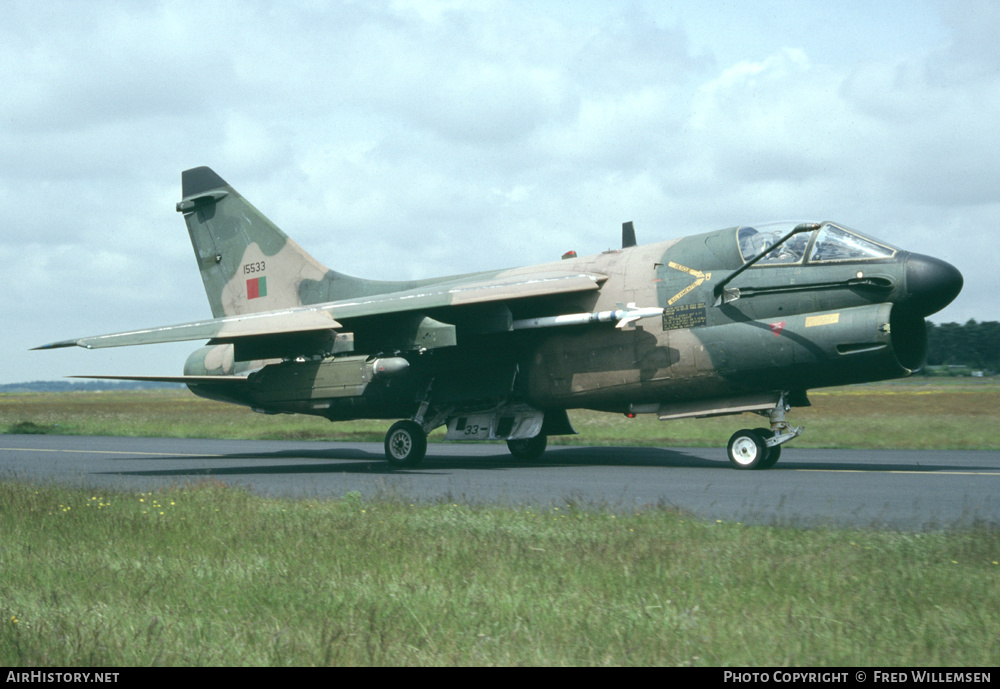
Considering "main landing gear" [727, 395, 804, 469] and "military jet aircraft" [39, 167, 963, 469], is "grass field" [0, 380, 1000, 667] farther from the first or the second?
"main landing gear" [727, 395, 804, 469]

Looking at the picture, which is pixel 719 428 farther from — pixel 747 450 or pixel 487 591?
pixel 487 591

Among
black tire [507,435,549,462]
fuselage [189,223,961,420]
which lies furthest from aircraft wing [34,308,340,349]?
black tire [507,435,549,462]

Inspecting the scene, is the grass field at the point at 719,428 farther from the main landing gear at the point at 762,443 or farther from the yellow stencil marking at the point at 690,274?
the yellow stencil marking at the point at 690,274

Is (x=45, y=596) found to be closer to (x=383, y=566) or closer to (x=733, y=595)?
(x=383, y=566)

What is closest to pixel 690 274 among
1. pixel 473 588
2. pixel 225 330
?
pixel 225 330

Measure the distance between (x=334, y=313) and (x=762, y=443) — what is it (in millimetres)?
7772

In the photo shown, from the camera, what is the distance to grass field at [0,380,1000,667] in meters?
4.53

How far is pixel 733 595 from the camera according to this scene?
5.63m

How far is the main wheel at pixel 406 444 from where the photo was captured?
16906 millimetres

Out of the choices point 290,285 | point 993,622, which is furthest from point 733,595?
point 290,285

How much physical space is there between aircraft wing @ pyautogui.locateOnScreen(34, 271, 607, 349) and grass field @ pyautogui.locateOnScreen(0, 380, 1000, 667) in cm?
612

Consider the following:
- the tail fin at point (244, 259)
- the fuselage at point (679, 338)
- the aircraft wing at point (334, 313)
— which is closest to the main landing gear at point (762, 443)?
the fuselage at point (679, 338)

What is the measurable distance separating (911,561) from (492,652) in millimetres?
3643

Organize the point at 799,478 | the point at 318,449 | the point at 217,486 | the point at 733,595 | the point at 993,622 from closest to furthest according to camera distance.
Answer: the point at 993,622
the point at 733,595
the point at 217,486
the point at 799,478
the point at 318,449
